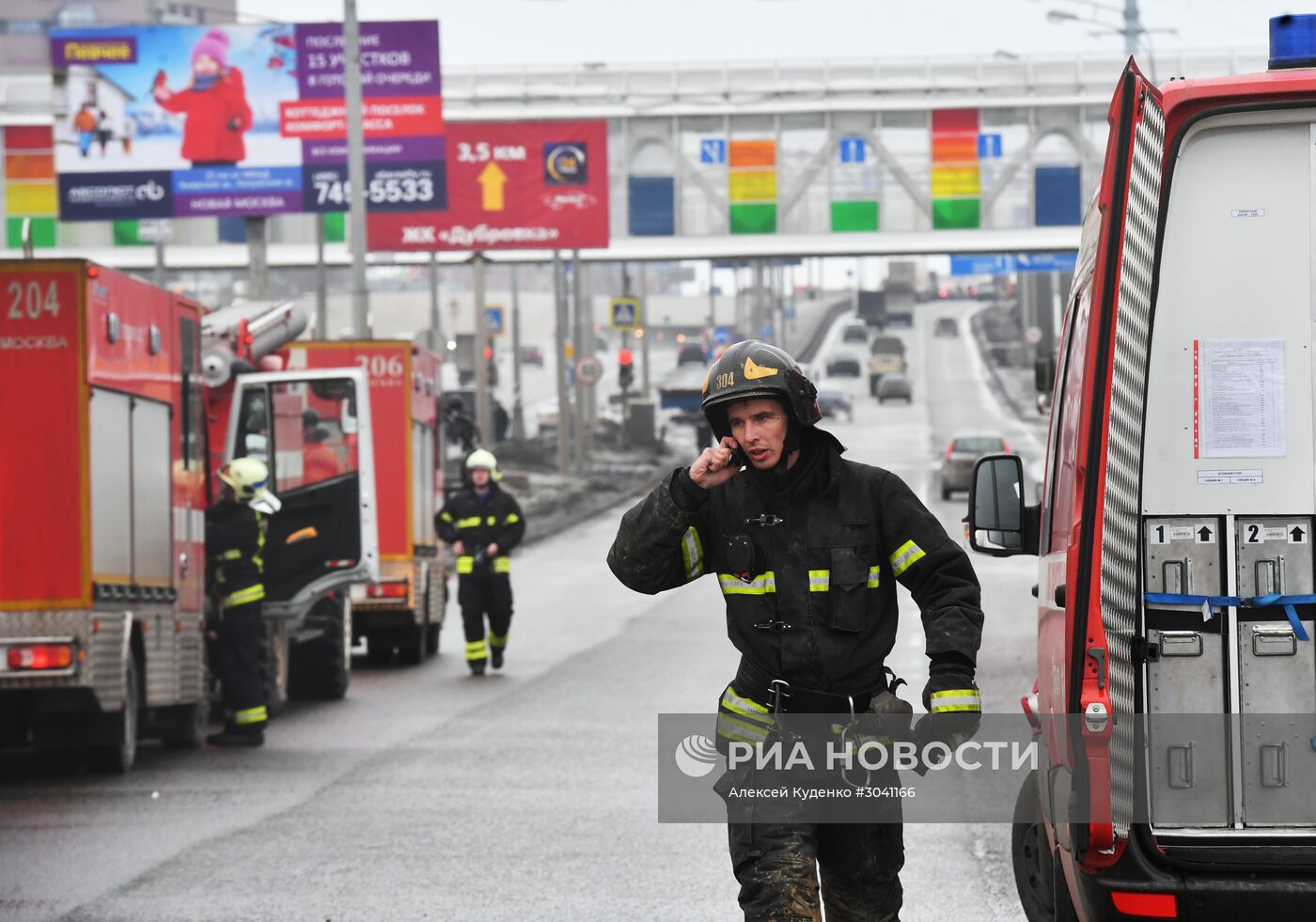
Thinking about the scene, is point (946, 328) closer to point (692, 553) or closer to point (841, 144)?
point (841, 144)

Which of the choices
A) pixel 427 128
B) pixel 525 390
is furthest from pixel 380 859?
pixel 525 390

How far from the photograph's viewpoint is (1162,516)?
552 centimetres

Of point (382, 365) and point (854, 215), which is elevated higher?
point (854, 215)

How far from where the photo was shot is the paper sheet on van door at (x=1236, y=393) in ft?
17.9

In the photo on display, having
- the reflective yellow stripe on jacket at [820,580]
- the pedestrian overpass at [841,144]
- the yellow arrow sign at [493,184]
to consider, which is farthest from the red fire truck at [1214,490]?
the pedestrian overpass at [841,144]

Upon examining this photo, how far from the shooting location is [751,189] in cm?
4581

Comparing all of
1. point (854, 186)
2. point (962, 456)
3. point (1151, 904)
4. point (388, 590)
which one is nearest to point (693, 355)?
point (854, 186)

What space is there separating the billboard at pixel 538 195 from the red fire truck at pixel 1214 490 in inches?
1408

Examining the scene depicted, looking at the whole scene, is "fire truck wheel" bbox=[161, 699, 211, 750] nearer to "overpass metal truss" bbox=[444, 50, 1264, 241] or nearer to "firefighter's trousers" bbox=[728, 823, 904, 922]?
"firefighter's trousers" bbox=[728, 823, 904, 922]

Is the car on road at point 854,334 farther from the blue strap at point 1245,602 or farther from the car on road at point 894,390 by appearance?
the blue strap at point 1245,602

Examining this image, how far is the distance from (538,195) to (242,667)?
92.9 feet

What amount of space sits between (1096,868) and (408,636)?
14.5 metres

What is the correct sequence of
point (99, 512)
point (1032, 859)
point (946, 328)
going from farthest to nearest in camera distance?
point (946, 328) → point (99, 512) → point (1032, 859)

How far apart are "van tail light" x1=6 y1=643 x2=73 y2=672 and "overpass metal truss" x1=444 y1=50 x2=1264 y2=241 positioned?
34.8m
